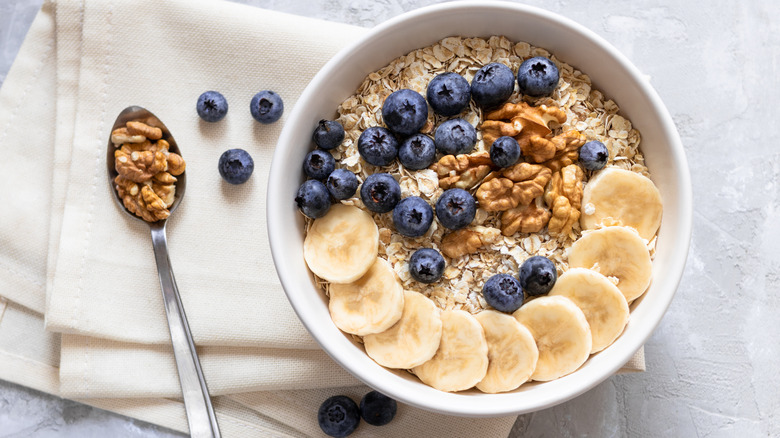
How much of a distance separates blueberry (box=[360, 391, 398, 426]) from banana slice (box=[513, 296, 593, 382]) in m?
0.41

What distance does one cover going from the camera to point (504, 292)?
127cm

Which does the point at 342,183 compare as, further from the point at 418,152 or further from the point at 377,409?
the point at 377,409

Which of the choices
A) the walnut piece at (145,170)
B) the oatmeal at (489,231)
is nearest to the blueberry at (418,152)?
the oatmeal at (489,231)

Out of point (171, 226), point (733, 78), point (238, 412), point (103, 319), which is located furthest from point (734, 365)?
point (103, 319)

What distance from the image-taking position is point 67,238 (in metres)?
1.59

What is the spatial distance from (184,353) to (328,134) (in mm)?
677

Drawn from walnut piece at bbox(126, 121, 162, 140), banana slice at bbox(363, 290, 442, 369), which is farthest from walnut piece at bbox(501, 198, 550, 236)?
walnut piece at bbox(126, 121, 162, 140)

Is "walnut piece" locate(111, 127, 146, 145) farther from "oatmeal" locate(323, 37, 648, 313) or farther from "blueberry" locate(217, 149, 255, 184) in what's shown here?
"oatmeal" locate(323, 37, 648, 313)

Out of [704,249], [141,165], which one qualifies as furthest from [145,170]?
[704,249]

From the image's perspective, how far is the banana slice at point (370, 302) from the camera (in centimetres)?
130

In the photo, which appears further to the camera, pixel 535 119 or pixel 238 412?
pixel 238 412

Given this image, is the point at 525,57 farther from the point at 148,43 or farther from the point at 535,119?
the point at 148,43

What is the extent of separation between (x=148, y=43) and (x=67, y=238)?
53 centimetres

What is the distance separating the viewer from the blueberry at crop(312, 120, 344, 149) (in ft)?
4.38
